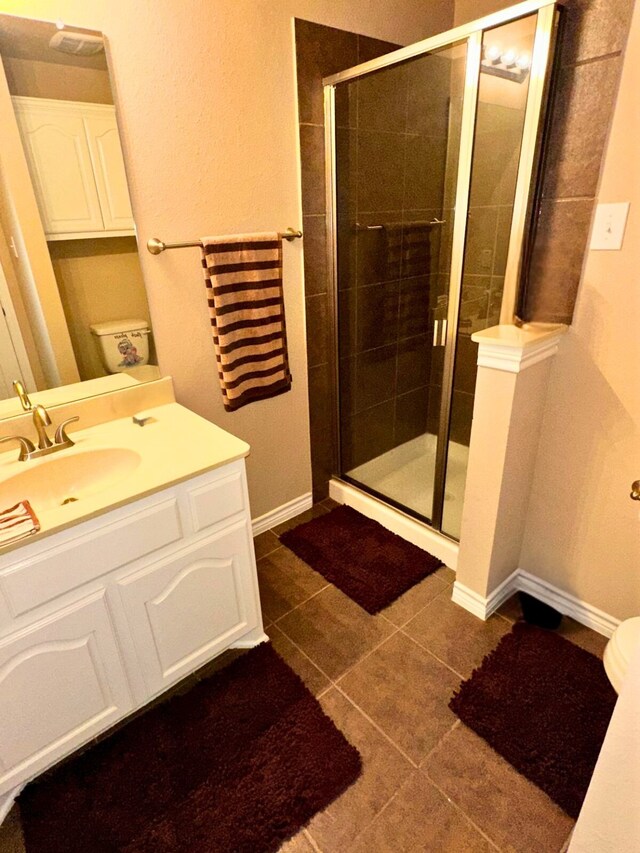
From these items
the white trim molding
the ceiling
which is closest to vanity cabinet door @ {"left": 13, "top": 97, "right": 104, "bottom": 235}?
the ceiling

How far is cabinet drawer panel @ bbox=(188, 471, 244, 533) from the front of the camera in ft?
4.35

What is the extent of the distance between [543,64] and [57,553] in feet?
5.86

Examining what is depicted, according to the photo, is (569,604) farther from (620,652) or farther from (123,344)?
(123,344)

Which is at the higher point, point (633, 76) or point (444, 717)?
point (633, 76)

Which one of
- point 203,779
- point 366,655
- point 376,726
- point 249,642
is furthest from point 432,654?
point 203,779

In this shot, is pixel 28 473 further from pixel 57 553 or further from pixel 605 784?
pixel 605 784

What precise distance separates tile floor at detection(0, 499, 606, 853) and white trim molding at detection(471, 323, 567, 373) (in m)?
0.97

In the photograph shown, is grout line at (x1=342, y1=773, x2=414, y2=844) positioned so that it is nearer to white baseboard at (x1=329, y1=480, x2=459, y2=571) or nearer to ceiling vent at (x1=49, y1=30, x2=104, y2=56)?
white baseboard at (x1=329, y1=480, x2=459, y2=571)

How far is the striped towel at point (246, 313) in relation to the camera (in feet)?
5.57

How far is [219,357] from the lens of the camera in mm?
1799

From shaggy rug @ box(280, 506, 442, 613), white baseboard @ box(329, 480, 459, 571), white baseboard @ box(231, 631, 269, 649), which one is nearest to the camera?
white baseboard @ box(231, 631, 269, 649)

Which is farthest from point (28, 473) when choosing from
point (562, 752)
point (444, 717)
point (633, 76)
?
point (633, 76)

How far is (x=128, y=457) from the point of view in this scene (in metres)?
1.42

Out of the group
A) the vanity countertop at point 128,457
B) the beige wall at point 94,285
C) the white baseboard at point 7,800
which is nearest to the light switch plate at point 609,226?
the vanity countertop at point 128,457
